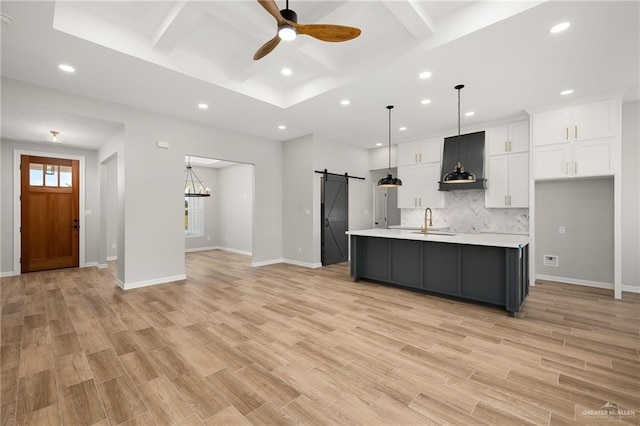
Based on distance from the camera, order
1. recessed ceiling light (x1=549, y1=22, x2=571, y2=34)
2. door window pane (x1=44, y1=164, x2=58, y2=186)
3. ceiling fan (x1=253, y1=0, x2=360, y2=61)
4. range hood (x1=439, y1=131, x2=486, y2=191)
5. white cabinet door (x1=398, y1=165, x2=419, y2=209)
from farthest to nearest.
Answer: white cabinet door (x1=398, y1=165, x2=419, y2=209), door window pane (x1=44, y1=164, x2=58, y2=186), range hood (x1=439, y1=131, x2=486, y2=191), recessed ceiling light (x1=549, y1=22, x2=571, y2=34), ceiling fan (x1=253, y1=0, x2=360, y2=61)

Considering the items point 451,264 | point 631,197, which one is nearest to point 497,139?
point 631,197

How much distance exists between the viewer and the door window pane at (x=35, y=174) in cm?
617

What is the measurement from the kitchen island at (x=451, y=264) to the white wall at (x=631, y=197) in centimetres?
179

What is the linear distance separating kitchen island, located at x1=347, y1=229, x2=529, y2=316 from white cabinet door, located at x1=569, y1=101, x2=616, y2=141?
6.40 feet

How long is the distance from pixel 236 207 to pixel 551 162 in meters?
8.06

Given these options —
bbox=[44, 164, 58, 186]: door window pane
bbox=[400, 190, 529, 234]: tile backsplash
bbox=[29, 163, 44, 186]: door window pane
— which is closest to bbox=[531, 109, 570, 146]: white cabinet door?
bbox=[400, 190, 529, 234]: tile backsplash

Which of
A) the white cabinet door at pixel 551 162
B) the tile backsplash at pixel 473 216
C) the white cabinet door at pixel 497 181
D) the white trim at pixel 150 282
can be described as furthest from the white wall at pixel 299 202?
the white cabinet door at pixel 551 162

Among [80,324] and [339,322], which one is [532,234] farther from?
[80,324]

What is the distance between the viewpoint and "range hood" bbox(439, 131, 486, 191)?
18.5 feet

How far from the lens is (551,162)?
476 centimetres

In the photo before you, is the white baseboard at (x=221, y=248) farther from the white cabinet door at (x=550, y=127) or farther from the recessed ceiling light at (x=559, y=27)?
the recessed ceiling light at (x=559, y=27)

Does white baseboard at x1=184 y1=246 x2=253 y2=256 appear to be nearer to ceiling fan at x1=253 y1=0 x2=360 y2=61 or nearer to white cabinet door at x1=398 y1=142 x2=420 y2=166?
white cabinet door at x1=398 y1=142 x2=420 y2=166

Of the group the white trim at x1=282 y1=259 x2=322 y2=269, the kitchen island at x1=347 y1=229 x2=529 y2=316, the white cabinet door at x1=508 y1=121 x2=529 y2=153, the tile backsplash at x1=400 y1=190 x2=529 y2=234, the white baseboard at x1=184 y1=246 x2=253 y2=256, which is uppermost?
the white cabinet door at x1=508 y1=121 x2=529 y2=153

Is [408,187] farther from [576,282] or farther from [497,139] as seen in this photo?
[576,282]
